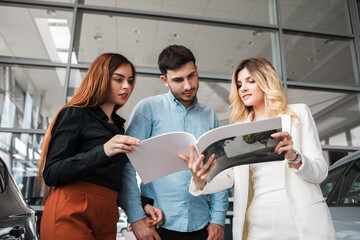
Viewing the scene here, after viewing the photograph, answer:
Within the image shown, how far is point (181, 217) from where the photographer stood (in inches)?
66.6

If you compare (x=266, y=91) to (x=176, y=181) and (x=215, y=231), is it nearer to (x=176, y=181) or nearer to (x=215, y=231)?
(x=176, y=181)

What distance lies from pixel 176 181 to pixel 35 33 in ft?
11.5

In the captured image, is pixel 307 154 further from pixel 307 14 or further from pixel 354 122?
pixel 307 14

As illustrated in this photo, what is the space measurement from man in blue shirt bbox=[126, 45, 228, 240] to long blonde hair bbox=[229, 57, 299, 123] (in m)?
0.19

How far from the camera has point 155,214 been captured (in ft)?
5.50

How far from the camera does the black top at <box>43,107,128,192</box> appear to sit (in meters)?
1.32

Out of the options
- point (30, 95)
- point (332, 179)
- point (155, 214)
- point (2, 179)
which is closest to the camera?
point (155, 214)

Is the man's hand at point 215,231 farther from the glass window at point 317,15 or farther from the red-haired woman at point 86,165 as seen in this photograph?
the glass window at point 317,15

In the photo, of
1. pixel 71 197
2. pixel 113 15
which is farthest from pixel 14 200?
pixel 113 15

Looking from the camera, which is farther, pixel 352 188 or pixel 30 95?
pixel 30 95

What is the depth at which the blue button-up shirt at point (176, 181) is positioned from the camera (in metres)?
1.71

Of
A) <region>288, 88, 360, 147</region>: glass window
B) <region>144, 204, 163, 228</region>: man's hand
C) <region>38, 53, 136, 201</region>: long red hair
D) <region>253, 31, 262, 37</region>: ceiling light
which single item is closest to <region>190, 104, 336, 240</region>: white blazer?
<region>144, 204, 163, 228</region>: man's hand

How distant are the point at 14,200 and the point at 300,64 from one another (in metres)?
4.22

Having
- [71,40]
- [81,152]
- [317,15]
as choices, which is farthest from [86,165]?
[317,15]
